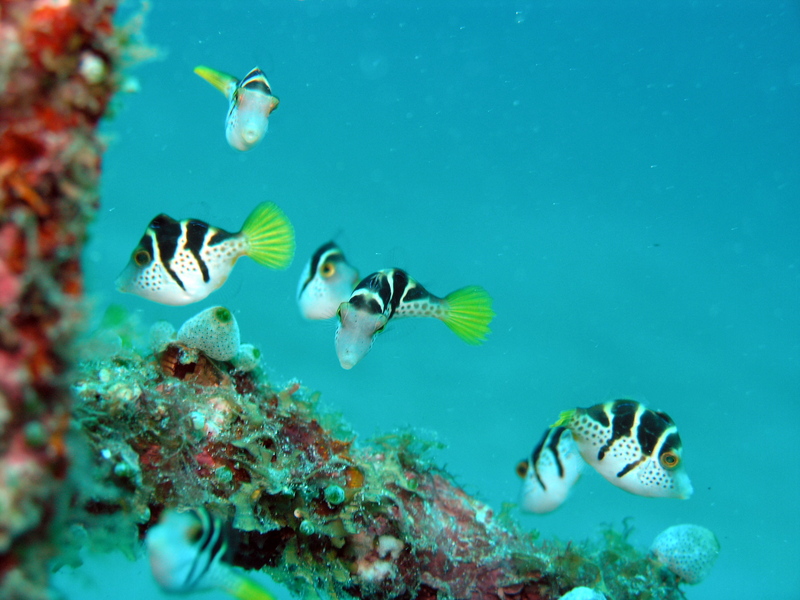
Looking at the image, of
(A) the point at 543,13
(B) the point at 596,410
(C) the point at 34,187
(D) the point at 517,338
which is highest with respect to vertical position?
(A) the point at 543,13

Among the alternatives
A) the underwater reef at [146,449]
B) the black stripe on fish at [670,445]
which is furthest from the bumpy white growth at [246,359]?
the black stripe on fish at [670,445]

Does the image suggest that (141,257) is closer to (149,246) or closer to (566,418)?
(149,246)

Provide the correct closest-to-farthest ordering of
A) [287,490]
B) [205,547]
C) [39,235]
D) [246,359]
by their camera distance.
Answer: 1. [39,235]
2. [205,547]
3. [287,490]
4. [246,359]

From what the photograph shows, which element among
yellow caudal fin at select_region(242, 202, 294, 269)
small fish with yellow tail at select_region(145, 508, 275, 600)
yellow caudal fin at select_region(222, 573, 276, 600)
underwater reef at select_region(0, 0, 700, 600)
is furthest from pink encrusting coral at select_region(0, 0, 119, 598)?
yellow caudal fin at select_region(242, 202, 294, 269)

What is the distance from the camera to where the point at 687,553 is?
14.8 ft

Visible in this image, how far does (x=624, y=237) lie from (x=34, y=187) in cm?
3269

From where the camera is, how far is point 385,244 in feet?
103

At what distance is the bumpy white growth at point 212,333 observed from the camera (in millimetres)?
3625

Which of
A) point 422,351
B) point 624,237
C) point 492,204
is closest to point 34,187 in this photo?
point 422,351

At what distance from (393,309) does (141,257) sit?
6.54 ft

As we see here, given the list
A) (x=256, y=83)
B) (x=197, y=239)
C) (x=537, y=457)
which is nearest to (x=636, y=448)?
(x=537, y=457)

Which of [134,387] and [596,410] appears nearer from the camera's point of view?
[134,387]

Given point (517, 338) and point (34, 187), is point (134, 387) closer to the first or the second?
point (34, 187)

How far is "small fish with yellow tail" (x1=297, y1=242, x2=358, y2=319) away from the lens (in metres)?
4.72
